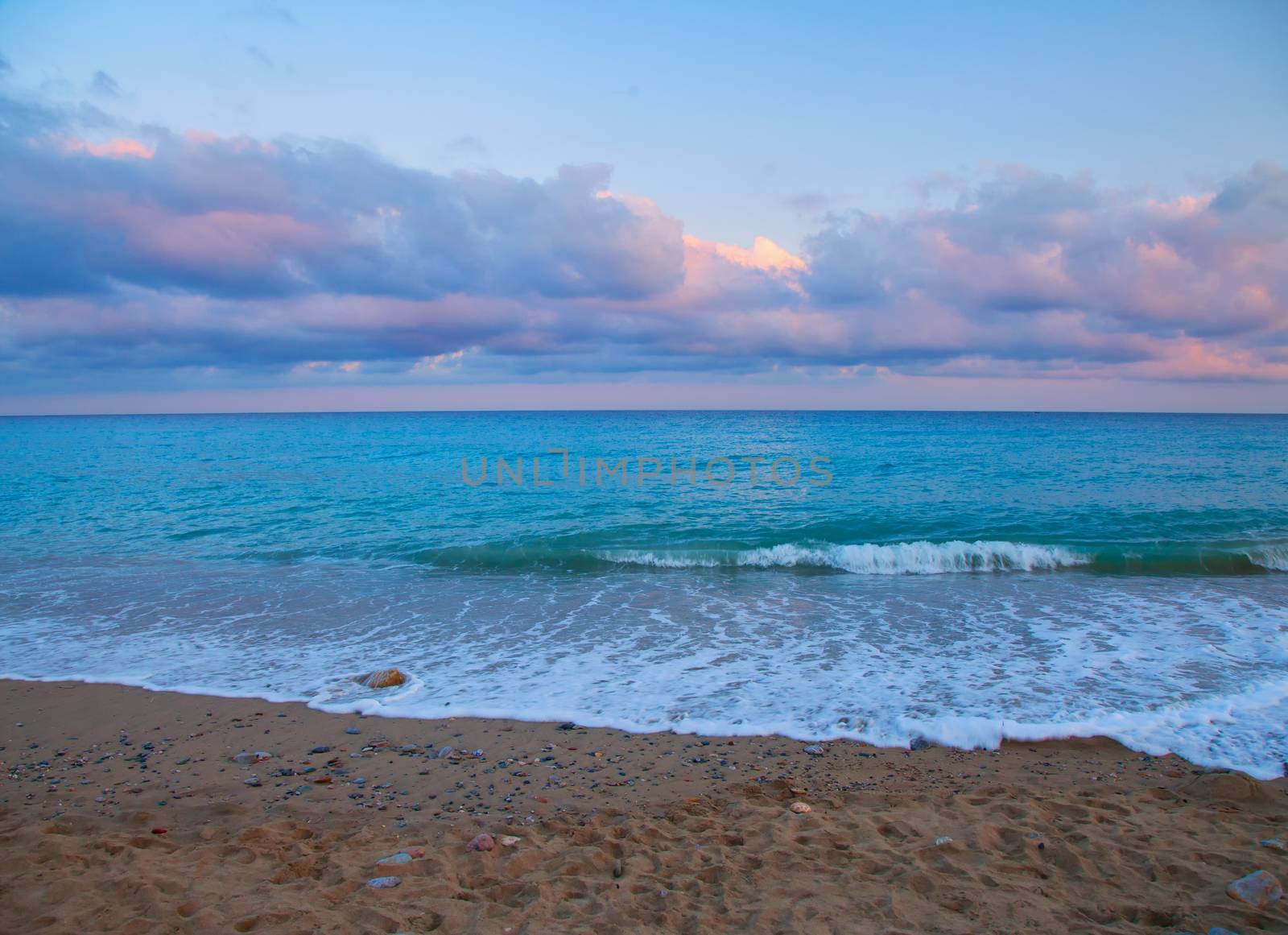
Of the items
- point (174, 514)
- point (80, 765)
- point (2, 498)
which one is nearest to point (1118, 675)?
point (80, 765)

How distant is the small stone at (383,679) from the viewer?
8023mm

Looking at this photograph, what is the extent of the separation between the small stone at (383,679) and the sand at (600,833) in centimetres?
93

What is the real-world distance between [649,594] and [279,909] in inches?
362

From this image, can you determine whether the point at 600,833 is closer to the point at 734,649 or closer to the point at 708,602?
the point at 734,649

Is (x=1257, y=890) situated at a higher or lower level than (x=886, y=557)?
higher

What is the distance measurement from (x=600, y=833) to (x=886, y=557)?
12257 mm

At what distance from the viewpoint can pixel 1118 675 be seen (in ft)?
26.5

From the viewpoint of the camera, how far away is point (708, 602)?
12.2 m

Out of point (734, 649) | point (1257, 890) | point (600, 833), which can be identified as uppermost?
point (1257, 890)

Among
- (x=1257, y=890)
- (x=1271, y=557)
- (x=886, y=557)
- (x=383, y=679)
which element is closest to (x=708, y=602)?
(x=886, y=557)

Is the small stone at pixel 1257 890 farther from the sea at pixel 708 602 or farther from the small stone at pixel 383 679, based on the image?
the small stone at pixel 383 679

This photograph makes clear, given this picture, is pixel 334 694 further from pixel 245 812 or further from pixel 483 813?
pixel 483 813

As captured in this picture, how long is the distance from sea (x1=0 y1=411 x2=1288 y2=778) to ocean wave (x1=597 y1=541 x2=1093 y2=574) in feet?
0.25

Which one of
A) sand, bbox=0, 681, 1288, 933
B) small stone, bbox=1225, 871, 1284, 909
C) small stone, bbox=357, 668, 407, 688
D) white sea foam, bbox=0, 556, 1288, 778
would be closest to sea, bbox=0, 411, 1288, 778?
white sea foam, bbox=0, 556, 1288, 778
